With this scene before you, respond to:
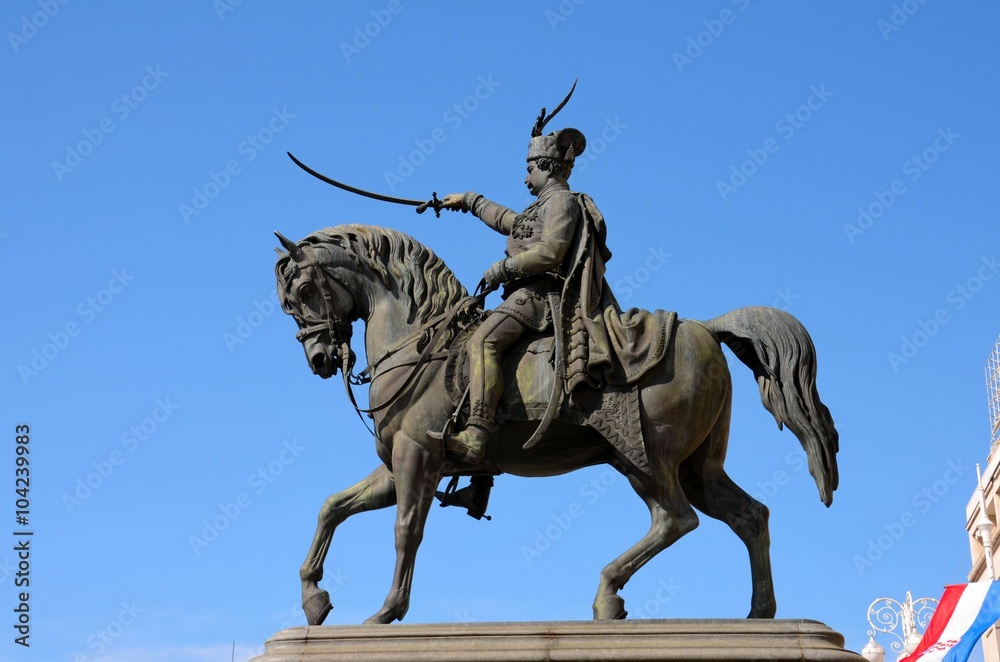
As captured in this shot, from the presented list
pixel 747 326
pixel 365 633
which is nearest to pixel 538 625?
pixel 365 633

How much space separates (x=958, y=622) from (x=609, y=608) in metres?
17.1

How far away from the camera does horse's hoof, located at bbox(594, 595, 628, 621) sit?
11.2m

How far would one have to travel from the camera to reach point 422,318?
12328mm

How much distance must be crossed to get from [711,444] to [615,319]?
1.26 metres

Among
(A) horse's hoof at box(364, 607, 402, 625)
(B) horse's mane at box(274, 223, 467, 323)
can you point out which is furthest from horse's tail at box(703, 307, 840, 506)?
(A) horse's hoof at box(364, 607, 402, 625)

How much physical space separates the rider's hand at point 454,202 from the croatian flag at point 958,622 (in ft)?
52.9

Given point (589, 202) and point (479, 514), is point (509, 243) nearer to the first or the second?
point (589, 202)

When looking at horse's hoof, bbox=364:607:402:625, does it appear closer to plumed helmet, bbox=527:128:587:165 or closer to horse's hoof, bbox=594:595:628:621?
horse's hoof, bbox=594:595:628:621

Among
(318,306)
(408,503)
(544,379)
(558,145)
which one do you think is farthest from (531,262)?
(408,503)

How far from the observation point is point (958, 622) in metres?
26.4

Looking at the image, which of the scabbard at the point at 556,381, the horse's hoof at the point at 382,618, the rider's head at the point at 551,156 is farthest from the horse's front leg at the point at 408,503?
the rider's head at the point at 551,156

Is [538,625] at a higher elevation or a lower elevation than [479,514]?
lower

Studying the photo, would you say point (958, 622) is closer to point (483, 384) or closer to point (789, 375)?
point (789, 375)

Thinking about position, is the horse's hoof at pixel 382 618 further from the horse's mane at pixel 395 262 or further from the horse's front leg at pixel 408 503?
the horse's mane at pixel 395 262
